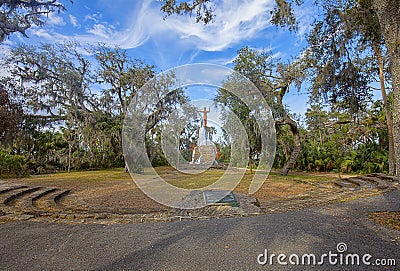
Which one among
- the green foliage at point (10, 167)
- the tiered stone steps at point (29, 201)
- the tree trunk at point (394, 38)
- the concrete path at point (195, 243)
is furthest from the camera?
the green foliage at point (10, 167)

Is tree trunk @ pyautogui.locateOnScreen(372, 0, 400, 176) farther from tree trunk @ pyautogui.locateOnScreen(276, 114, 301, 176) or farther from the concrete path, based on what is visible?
tree trunk @ pyautogui.locateOnScreen(276, 114, 301, 176)

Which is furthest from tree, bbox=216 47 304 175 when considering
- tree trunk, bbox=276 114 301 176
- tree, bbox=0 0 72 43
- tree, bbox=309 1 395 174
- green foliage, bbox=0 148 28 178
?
green foliage, bbox=0 148 28 178

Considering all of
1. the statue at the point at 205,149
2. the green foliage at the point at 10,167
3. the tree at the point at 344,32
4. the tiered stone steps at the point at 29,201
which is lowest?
the tiered stone steps at the point at 29,201

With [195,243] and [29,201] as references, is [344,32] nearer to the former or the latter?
[195,243]

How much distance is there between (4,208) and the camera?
468cm

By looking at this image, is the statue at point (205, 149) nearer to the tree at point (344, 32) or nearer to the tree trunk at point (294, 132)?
the tree trunk at point (294, 132)

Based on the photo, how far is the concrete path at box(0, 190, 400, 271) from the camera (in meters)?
2.30

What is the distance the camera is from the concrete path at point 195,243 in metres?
2.30

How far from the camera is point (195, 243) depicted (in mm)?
2828

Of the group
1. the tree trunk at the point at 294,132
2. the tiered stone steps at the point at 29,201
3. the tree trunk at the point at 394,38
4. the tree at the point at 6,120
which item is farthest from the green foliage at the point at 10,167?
the tree trunk at the point at 394,38

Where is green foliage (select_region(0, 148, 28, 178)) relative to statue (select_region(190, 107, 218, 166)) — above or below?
below

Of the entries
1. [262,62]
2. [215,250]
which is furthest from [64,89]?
[215,250]

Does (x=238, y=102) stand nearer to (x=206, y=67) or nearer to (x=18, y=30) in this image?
(x=206, y=67)

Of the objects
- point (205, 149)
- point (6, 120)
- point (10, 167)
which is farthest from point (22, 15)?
point (205, 149)
